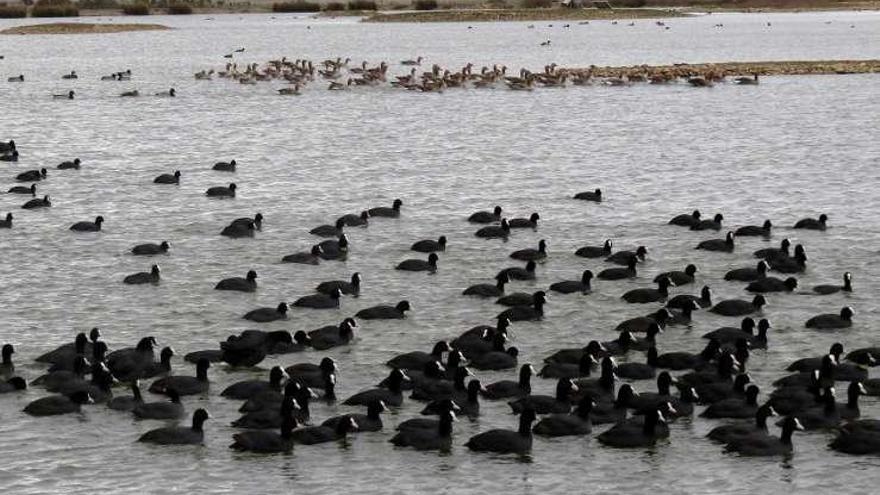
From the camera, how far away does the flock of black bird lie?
63.7ft

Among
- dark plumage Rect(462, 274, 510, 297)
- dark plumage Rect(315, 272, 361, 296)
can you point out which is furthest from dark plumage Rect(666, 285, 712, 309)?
dark plumage Rect(315, 272, 361, 296)

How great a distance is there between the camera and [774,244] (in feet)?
105

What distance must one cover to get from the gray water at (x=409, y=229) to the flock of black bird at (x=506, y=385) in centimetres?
23

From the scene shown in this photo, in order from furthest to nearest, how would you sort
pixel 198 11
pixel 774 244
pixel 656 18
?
pixel 198 11
pixel 656 18
pixel 774 244

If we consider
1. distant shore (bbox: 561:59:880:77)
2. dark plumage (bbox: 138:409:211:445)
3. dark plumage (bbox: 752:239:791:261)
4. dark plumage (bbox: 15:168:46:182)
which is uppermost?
distant shore (bbox: 561:59:880:77)

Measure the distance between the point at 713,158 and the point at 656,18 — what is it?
91.2 metres

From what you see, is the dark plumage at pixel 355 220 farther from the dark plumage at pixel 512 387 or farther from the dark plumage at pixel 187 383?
the dark plumage at pixel 512 387

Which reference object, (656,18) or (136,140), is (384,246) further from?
(656,18)

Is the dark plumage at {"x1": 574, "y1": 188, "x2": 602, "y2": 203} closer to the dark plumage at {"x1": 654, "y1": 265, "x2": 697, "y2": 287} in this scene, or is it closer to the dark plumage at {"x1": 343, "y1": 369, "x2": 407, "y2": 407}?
the dark plumage at {"x1": 654, "y1": 265, "x2": 697, "y2": 287}

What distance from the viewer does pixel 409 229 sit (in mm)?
34438

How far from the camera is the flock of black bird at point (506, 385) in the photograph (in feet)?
63.7

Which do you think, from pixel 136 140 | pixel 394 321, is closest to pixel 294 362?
pixel 394 321

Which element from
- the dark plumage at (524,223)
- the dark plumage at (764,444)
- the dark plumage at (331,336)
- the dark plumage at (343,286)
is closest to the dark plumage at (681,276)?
the dark plumage at (343,286)

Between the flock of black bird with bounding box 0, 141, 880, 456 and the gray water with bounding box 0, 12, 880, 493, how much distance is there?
0.23 m
